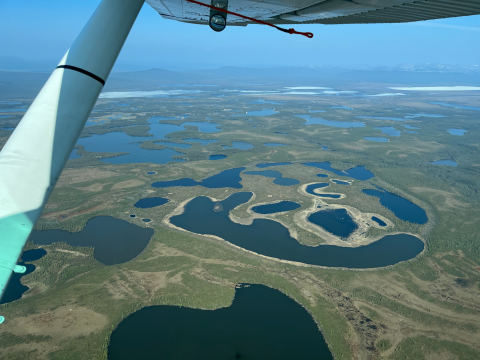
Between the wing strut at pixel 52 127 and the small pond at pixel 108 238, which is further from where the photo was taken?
the small pond at pixel 108 238

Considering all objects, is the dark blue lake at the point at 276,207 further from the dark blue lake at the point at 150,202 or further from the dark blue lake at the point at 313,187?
the dark blue lake at the point at 150,202

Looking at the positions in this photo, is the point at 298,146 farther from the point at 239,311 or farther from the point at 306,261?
the point at 239,311

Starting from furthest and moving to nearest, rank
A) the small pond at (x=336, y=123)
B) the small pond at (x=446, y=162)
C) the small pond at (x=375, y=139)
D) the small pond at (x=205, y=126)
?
the small pond at (x=336, y=123) → the small pond at (x=205, y=126) → the small pond at (x=375, y=139) → the small pond at (x=446, y=162)

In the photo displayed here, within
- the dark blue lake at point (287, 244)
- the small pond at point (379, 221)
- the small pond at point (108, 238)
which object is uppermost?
the small pond at point (379, 221)

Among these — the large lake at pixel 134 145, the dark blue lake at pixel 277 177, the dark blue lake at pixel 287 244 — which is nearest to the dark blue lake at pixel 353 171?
the dark blue lake at pixel 277 177

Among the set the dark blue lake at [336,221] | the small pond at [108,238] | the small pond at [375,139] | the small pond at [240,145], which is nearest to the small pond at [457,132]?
the small pond at [375,139]

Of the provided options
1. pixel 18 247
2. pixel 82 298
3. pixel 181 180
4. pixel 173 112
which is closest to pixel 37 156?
pixel 18 247

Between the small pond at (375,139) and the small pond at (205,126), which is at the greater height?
the small pond at (375,139)

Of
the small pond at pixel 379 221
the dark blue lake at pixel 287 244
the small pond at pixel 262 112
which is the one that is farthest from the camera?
the small pond at pixel 262 112
